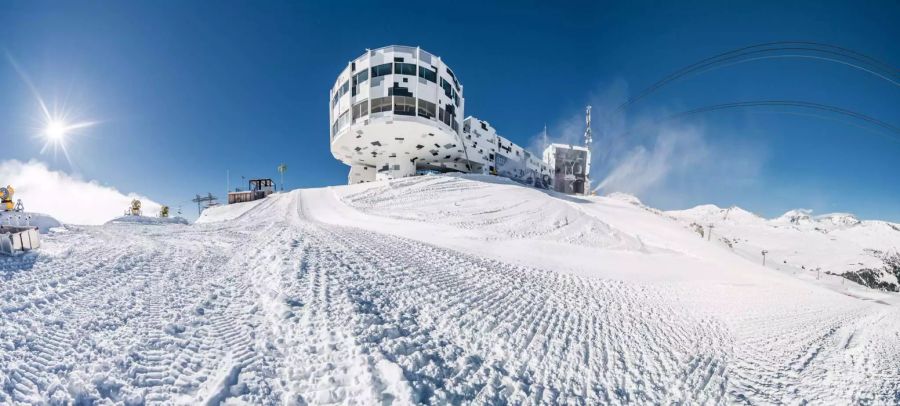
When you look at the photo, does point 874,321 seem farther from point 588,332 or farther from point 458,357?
point 458,357

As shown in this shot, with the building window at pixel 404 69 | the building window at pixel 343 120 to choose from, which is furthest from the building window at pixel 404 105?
the building window at pixel 343 120

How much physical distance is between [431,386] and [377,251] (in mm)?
4927

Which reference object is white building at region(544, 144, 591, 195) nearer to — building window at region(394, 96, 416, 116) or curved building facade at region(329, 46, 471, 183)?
curved building facade at region(329, 46, 471, 183)

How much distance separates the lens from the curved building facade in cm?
3078

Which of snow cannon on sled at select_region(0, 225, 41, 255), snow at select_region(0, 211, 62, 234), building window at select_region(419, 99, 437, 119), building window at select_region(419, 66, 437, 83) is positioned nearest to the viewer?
snow cannon on sled at select_region(0, 225, 41, 255)

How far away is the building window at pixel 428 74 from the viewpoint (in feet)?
103

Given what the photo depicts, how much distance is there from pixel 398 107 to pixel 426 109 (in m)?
2.87

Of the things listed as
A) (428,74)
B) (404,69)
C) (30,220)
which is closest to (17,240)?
(30,220)

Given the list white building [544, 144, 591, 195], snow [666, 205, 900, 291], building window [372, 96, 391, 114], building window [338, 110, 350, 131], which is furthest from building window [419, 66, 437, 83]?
white building [544, 144, 591, 195]

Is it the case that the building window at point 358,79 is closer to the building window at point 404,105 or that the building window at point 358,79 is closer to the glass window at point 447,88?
the building window at point 404,105

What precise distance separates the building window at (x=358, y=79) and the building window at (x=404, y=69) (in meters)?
3.09

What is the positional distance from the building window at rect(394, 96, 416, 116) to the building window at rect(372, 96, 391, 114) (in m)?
0.71

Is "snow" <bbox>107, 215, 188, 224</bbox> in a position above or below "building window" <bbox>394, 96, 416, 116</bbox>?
below

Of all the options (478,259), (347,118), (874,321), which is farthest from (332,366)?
(347,118)
